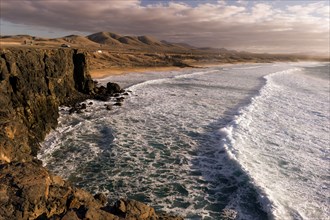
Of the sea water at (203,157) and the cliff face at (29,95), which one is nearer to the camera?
the cliff face at (29,95)

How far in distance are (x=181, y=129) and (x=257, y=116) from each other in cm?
821

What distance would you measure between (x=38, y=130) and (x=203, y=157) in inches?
444

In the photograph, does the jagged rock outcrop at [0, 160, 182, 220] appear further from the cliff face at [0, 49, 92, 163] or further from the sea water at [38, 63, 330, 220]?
the sea water at [38, 63, 330, 220]

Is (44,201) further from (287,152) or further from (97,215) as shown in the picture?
(287,152)

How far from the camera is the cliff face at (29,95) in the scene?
41.2 ft

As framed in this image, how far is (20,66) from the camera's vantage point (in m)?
22.4

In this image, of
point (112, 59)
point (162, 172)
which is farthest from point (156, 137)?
point (112, 59)

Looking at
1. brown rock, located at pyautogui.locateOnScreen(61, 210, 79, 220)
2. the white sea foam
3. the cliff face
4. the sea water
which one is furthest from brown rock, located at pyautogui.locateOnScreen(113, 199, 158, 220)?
the white sea foam

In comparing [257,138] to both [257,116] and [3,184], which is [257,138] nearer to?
[257,116]

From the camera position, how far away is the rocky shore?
787 cm

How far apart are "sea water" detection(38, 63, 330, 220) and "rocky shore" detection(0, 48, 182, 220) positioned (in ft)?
7.42

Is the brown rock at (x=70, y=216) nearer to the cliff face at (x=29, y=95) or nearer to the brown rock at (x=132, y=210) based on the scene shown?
the brown rock at (x=132, y=210)

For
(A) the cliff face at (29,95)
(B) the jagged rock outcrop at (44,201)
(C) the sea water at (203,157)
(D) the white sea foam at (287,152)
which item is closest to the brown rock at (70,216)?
(B) the jagged rock outcrop at (44,201)

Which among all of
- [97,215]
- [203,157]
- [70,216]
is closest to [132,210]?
[97,215]
